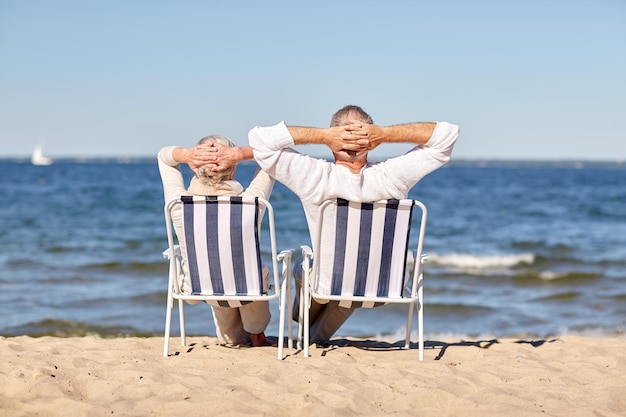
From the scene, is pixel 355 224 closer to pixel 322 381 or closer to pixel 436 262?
pixel 322 381

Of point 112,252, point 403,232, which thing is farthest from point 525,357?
point 112,252

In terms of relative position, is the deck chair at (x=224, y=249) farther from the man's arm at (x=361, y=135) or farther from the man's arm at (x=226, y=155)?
the man's arm at (x=361, y=135)

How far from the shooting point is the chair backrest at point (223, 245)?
426cm

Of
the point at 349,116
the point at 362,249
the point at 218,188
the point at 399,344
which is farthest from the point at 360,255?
the point at 399,344

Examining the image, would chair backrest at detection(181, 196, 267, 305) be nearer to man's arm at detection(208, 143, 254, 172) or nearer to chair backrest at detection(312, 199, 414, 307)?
man's arm at detection(208, 143, 254, 172)

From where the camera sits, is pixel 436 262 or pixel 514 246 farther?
pixel 514 246

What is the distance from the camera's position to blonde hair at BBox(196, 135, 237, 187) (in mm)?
4406

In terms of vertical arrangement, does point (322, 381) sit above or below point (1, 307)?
above

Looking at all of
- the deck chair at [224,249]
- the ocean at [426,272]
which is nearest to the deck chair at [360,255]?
the deck chair at [224,249]

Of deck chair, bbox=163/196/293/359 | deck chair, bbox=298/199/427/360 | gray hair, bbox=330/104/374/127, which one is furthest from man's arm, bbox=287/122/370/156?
deck chair, bbox=163/196/293/359

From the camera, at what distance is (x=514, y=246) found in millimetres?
14742

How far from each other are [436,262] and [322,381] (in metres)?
9.01

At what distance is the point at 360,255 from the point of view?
4.34 meters

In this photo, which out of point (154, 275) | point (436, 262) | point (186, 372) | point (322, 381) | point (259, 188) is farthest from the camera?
point (436, 262)
